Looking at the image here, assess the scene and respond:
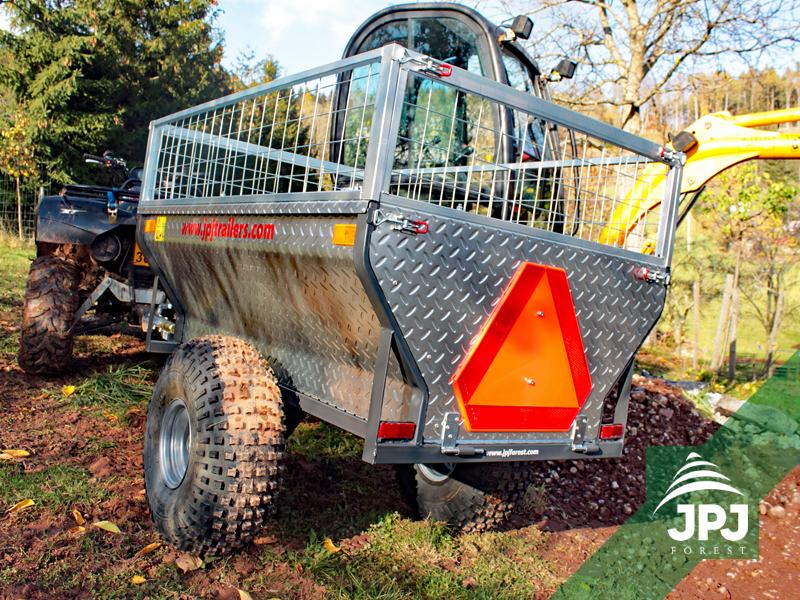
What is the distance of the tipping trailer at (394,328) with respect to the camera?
2.32 m

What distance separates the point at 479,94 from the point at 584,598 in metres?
2.53

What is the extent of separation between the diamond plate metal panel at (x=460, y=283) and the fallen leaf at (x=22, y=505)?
6.80 ft

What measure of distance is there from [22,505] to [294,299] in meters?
1.73

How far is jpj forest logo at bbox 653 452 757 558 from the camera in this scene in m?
4.02

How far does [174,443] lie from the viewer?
3.05 metres

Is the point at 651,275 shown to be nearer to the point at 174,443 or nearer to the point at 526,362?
the point at 526,362

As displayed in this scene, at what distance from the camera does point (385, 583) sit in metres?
2.84

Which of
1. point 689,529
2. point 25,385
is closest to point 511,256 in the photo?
point 689,529

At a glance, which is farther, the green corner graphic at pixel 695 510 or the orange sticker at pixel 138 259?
the orange sticker at pixel 138 259

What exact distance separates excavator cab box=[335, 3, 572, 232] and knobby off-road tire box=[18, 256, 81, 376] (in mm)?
2767

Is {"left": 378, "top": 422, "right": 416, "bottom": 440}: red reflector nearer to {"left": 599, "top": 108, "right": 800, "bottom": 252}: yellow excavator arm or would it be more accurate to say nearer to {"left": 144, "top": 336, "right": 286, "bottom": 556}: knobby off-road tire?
{"left": 144, "top": 336, "right": 286, "bottom": 556}: knobby off-road tire

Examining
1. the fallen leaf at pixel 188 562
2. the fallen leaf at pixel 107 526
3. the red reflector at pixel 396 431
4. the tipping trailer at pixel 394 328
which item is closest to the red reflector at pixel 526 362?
the tipping trailer at pixel 394 328

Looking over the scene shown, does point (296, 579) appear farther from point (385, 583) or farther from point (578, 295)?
point (578, 295)

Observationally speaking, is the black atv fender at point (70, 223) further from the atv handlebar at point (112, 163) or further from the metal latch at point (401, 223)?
the metal latch at point (401, 223)
